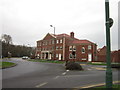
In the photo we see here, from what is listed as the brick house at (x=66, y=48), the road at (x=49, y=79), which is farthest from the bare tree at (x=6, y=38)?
the road at (x=49, y=79)

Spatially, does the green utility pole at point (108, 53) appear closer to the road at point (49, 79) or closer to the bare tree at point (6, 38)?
the road at point (49, 79)

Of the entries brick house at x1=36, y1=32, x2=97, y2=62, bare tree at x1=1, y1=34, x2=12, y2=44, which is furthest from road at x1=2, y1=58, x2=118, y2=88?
bare tree at x1=1, y1=34, x2=12, y2=44

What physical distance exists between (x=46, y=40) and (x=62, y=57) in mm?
13211

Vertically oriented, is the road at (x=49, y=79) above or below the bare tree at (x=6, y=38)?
below

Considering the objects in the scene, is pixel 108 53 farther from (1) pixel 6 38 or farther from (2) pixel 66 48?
(1) pixel 6 38

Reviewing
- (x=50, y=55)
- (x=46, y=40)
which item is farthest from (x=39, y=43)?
(x=50, y=55)

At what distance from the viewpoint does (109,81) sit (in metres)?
5.26

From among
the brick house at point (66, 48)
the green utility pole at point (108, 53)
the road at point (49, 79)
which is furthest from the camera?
the brick house at point (66, 48)

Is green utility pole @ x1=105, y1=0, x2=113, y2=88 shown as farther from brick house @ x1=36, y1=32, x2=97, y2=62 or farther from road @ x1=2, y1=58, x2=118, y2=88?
brick house @ x1=36, y1=32, x2=97, y2=62

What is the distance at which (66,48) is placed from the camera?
55.9 m

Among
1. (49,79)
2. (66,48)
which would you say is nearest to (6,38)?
(66,48)

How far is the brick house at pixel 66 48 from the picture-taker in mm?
50688

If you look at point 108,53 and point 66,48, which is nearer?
point 108,53

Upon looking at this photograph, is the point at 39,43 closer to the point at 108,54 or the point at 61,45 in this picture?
the point at 61,45
